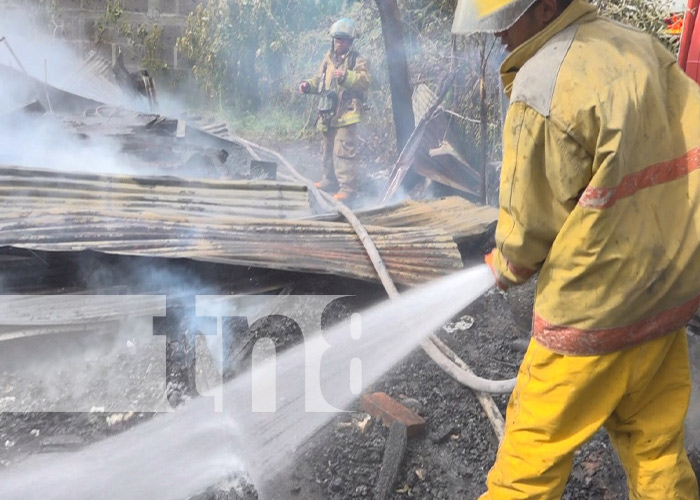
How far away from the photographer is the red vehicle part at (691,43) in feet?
10.9

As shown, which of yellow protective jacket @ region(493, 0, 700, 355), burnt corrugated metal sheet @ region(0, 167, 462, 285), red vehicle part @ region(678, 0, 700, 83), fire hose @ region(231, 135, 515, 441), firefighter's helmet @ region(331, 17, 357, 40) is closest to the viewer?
yellow protective jacket @ region(493, 0, 700, 355)

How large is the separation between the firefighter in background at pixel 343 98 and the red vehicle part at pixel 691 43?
15.8 feet

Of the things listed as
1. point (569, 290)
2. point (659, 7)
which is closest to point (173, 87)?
point (659, 7)

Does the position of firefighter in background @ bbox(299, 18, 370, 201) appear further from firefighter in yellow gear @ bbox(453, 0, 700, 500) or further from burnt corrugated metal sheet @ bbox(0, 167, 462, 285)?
firefighter in yellow gear @ bbox(453, 0, 700, 500)

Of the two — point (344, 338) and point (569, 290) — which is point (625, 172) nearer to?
point (569, 290)

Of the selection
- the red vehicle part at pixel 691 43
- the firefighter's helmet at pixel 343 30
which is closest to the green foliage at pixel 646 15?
the red vehicle part at pixel 691 43

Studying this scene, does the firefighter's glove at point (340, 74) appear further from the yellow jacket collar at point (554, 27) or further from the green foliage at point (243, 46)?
the yellow jacket collar at point (554, 27)

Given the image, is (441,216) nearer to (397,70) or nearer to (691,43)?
(691,43)

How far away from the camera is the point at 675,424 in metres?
2.10

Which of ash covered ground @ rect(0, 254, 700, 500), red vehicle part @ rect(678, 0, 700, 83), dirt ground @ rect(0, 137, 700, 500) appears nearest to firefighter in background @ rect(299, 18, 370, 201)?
dirt ground @ rect(0, 137, 700, 500)

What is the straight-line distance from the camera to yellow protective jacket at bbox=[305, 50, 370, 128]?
788 cm

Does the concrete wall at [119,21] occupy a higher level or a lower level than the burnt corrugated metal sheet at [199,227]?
higher

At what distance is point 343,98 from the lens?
8.14 m

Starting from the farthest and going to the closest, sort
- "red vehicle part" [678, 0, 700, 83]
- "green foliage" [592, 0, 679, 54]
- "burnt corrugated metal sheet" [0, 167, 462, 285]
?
"green foliage" [592, 0, 679, 54], "burnt corrugated metal sheet" [0, 167, 462, 285], "red vehicle part" [678, 0, 700, 83]
